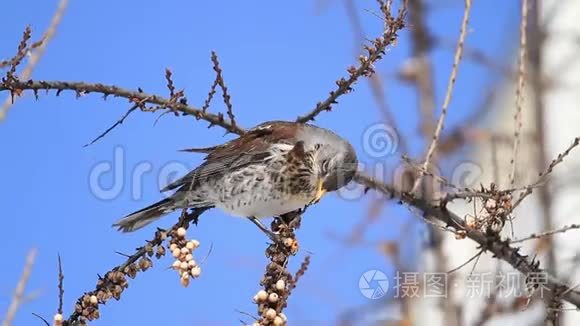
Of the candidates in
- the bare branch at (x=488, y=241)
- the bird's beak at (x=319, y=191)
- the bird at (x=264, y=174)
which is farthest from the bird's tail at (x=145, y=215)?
the bare branch at (x=488, y=241)

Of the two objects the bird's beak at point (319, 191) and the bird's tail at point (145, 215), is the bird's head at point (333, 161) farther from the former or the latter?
the bird's tail at point (145, 215)

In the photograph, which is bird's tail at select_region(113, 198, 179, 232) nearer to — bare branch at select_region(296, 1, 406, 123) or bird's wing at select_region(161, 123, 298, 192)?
bird's wing at select_region(161, 123, 298, 192)

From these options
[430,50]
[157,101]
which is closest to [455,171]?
[430,50]

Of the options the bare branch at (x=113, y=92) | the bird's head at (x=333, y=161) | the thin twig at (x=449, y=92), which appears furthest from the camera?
the bird's head at (x=333, y=161)

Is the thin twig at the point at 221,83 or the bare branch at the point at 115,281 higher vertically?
the thin twig at the point at 221,83

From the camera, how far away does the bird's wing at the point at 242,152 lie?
10.7 feet

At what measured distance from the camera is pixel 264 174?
332cm

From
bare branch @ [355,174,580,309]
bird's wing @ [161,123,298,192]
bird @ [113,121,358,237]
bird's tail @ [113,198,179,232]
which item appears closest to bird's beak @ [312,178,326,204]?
bird @ [113,121,358,237]

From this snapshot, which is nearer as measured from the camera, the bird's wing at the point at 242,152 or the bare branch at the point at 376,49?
the bare branch at the point at 376,49

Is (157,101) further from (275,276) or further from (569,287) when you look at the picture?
(569,287)

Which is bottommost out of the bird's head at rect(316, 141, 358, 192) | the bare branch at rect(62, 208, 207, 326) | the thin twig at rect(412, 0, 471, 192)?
the bare branch at rect(62, 208, 207, 326)

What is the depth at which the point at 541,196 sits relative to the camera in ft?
11.1

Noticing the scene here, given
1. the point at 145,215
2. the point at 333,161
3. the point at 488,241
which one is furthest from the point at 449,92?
the point at 145,215

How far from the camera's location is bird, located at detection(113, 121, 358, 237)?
3258 mm
